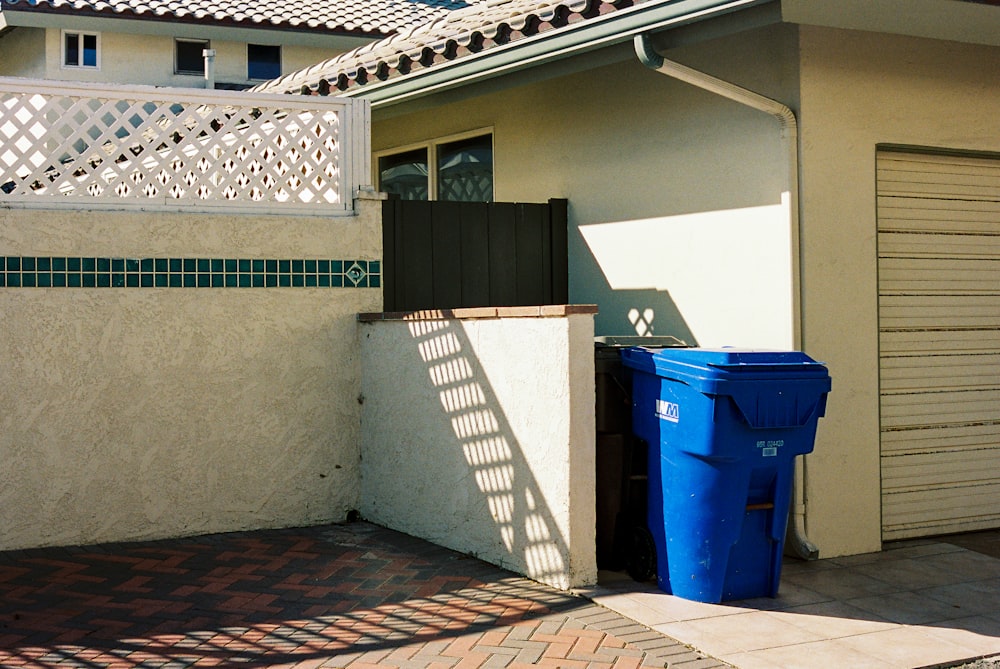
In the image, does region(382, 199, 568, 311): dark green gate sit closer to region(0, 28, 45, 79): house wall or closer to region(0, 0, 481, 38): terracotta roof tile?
region(0, 0, 481, 38): terracotta roof tile

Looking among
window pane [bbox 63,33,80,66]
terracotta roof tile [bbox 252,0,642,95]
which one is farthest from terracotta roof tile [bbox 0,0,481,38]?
terracotta roof tile [bbox 252,0,642,95]

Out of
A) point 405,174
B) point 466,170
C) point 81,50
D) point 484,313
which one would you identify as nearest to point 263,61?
point 81,50

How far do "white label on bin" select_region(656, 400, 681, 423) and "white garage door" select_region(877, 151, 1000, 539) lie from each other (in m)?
1.95

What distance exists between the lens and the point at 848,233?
23.0ft

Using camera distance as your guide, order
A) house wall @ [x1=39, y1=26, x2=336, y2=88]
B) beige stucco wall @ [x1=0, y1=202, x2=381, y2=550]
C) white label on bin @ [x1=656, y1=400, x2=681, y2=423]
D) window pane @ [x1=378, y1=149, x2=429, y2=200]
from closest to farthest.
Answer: white label on bin @ [x1=656, y1=400, x2=681, y2=423]
beige stucco wall @ [x1=0, y1=202, x2=381, y2=550]
window pane @ [x1=378, y1=149, x2=429, y2=200]
house wall @ [x1=39, y1=26, x2=336, y2=88]

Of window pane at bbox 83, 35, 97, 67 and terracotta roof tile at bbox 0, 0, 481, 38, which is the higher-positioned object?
terracotta roof tile at bbox 0, 0, 481, 38

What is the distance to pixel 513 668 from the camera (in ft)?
16.1

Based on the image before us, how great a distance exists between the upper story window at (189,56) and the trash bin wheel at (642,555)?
72.5 feet

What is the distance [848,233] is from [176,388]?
4234mm

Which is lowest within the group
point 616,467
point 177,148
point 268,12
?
point 616,467

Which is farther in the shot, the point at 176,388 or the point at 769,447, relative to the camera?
the point at 176,388

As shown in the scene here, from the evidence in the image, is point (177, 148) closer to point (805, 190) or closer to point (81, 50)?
point (805, 190)

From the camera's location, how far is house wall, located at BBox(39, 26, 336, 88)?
25.2 m

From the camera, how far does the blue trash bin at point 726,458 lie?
5.66m
